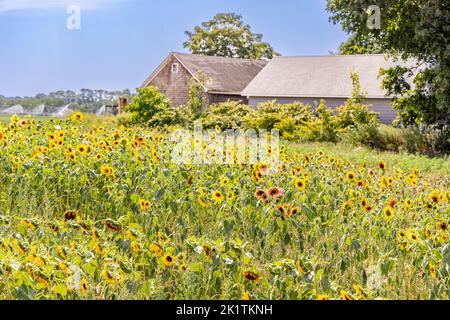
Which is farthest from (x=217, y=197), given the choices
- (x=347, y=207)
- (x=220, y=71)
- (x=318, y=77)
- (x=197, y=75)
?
(x=220, y=71)

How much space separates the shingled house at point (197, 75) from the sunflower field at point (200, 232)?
25.6 meters

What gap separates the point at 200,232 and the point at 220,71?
30.1m

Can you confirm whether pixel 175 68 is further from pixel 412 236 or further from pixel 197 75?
pixel 412 236

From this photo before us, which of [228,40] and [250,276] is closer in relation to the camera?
[250,276]

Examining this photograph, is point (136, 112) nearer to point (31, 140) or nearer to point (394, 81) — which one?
A: point (394, 81)

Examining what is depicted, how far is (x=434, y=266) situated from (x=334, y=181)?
9.09 feet

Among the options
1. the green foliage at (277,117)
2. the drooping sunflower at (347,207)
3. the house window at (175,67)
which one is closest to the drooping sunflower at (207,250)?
the drooping sunflower at (347,207)

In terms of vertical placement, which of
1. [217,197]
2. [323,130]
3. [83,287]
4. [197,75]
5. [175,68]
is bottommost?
[83,287]

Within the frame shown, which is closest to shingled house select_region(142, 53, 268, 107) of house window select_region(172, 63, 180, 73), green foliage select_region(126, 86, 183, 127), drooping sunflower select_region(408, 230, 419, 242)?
house window select_region(172, 63, 180, 73)

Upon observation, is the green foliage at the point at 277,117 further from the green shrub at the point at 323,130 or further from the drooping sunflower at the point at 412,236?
the drooping sunflower at the point at 412,236

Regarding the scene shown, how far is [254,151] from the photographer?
331 inches

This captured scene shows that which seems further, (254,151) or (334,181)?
(254,151)

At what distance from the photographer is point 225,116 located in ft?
82.4
